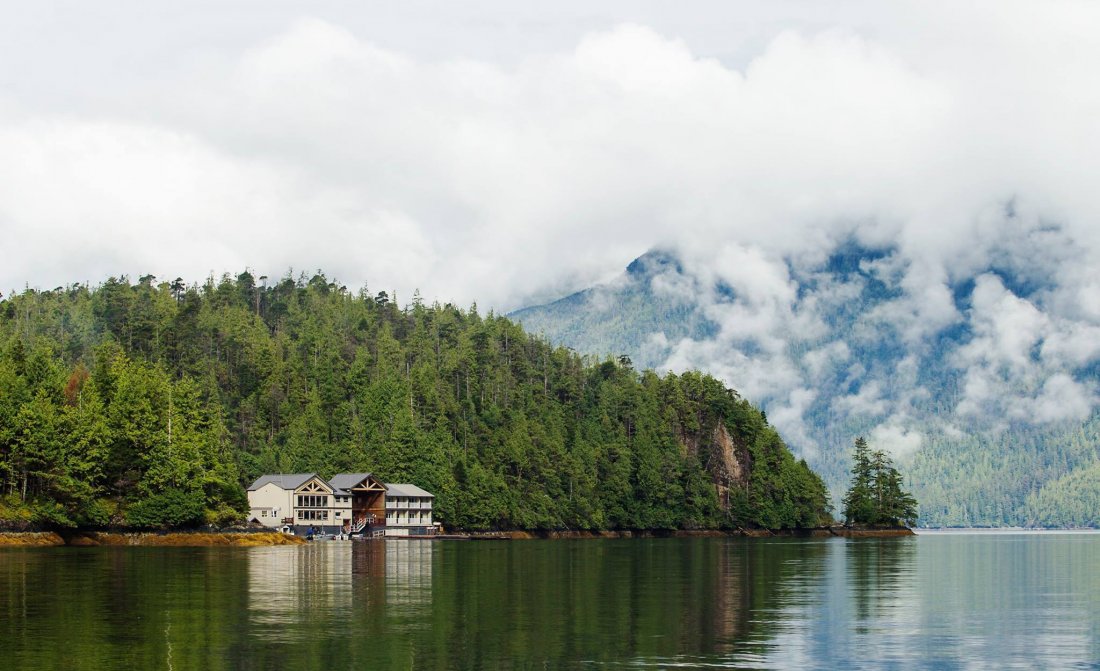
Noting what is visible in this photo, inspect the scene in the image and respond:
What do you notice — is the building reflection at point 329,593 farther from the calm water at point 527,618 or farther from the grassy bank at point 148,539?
the grassy bank at point 148,539

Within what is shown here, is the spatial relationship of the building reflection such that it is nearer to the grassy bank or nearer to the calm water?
the calm water

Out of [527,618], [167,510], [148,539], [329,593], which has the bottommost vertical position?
[148,539]

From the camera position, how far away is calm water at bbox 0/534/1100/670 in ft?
127

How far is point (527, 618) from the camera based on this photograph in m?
50.6

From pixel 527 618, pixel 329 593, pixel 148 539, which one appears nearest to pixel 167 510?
pixel 148 539

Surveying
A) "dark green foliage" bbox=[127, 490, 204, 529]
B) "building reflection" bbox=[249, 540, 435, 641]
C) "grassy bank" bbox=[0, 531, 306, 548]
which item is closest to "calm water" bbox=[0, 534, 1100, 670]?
"building reflection" bbox=[249, 540, 435, 641]

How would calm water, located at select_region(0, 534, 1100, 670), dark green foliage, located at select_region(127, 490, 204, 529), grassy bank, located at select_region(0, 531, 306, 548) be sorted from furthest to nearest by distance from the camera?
dark green foliage, located at select_region(127, 490, 204, 529), grassy bank, located at select_region(0, 531, 306, 548), calm water, located at select_region(0, 534, 1100, 670)

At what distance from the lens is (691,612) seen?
177ft

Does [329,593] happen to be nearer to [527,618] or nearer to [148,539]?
[527,618]

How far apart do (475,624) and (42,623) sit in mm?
16283

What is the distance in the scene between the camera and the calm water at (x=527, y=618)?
38.8 m

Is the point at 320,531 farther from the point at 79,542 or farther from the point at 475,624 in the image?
the point at 475,624

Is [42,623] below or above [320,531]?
above

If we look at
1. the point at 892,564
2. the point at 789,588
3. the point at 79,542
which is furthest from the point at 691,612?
the point at 79,542
